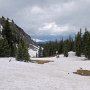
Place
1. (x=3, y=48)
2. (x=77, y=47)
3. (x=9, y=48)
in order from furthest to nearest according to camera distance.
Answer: (x=77, y=47) < (x=9, y=48) < (x=3, y=48)

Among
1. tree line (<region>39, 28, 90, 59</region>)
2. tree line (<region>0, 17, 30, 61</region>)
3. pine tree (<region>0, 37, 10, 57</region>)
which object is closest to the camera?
tree line (<region>0, 17, 30, 61</region>)

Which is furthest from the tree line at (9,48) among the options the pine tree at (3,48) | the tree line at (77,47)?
the tree line at (77,47)

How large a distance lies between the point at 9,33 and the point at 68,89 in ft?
210

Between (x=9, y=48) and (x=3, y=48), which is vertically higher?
(x=9, y=48)

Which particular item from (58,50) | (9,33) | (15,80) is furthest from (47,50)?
(15,80)

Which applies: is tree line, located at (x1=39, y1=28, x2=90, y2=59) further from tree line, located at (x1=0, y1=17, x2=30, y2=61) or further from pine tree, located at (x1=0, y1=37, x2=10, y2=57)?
pine tree, located at (x1=0, y1=37, x2=10, y2=57)

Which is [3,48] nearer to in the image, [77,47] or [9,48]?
[9,48]

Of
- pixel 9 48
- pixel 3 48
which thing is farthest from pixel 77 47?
pixel 3 48

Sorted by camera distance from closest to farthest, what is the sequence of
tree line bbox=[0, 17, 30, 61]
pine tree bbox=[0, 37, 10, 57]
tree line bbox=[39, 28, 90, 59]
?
tree line bbox=[0, 17, 30, 61]
pine tree bbox=[0, 37, 10, 57]
tree line bbox=[39, 28, 90, 59]

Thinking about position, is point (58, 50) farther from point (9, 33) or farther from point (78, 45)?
point (9, 33)

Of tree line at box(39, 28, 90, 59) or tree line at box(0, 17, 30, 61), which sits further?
tree line at box(39, 28, 90, 59)

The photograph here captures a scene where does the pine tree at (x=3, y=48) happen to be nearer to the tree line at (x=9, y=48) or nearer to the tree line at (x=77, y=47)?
the tree line at (x=9, y=48)

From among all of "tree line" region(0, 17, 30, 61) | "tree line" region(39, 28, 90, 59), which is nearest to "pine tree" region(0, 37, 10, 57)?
"tree line" region(0, 17, 30, 61)

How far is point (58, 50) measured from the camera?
146500mm
